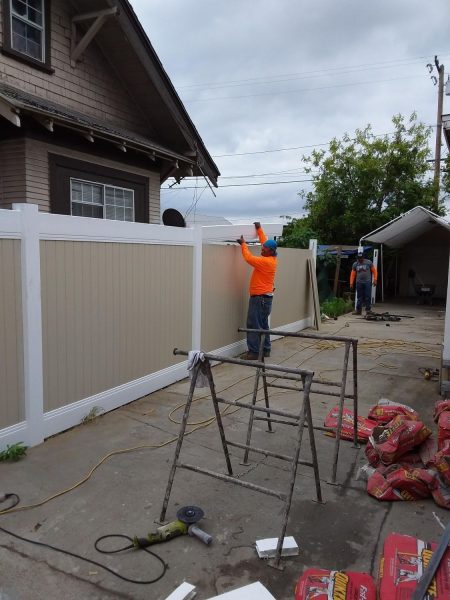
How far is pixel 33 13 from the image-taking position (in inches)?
265

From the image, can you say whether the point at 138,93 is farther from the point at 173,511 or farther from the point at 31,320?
the point at 173,511

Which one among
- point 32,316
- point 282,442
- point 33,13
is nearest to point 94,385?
point 32,316

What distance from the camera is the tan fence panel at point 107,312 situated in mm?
4449

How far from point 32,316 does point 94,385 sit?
1178 millimetres

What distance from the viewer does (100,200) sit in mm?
7789

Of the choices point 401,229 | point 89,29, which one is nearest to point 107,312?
point 89,29

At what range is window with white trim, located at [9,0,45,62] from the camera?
644 cm

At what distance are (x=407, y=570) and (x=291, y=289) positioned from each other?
8.30 meters

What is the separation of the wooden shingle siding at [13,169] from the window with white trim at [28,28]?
1311mm

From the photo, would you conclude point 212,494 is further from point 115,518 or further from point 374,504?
point 374,504

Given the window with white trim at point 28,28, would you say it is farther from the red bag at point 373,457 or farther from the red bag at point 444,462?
the red bag at point 444,462

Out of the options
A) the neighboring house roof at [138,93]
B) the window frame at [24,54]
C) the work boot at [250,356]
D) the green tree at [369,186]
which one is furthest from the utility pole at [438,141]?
the window frame at [24,54]

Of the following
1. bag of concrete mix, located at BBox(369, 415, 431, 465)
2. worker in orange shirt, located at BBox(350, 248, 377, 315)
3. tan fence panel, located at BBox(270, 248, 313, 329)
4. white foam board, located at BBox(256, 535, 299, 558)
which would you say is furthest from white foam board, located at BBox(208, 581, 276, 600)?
worker in orange shirt, located at BBox(350, 248, 377, 315)

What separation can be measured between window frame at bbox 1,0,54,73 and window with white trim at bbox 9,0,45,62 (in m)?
0.03
